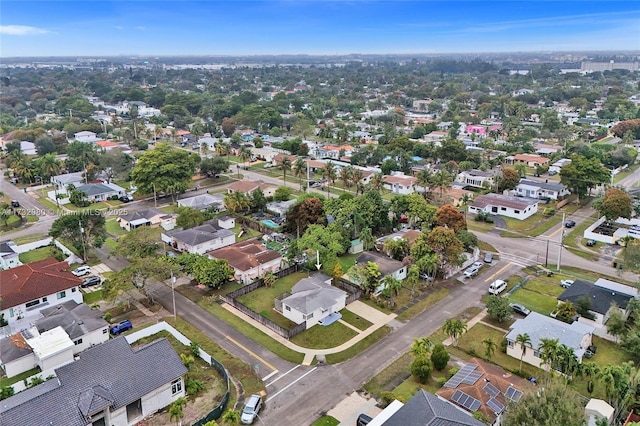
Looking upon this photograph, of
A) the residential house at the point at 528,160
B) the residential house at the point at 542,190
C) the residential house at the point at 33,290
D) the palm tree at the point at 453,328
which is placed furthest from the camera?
the residential house at the point at 528,160

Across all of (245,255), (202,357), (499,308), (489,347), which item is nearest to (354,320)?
(489,347)

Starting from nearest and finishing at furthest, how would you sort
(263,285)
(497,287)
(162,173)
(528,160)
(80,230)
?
(497,287), (263,285), (80,230), (162,173), (528,160)

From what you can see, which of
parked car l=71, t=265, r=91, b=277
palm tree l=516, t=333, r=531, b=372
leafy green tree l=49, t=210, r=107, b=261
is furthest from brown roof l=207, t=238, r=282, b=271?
palm tree l=516, t=333, r=531, b=372

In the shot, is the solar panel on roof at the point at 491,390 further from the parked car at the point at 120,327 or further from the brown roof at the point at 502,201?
the brown roof at the point at 502,201

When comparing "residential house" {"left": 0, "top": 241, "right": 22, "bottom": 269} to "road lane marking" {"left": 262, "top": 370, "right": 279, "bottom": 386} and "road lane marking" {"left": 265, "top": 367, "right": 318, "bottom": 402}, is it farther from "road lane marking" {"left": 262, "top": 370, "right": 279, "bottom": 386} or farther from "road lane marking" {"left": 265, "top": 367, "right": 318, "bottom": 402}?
"road lane marking" {"left": 265, "top": 367, "right": 318, "bottom": 402}

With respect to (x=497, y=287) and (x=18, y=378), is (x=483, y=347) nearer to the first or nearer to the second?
(x=497, y=287)

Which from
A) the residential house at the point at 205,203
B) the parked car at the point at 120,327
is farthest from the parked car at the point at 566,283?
the residential house at the point at 205,203

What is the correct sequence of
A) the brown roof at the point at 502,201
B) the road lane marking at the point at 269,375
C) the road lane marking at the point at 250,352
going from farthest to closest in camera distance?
the brown roof at the point at 502,201 < the road lane marking at the point at 250,352 < the road lane marking at the point at 269,375
